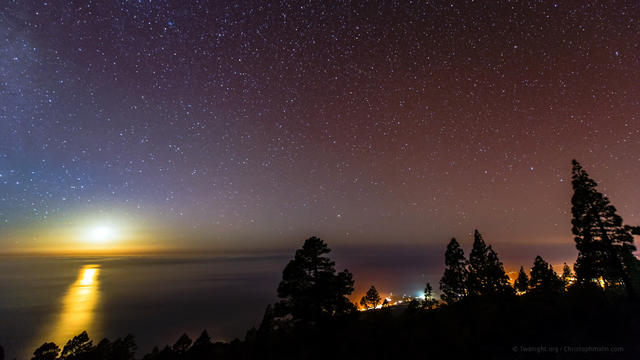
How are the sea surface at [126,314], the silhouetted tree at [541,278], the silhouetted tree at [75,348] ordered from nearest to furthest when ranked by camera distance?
the silhouetted tree at [75,348] < the silhouetted tree at [541,278] < the sea surface at [126,314]

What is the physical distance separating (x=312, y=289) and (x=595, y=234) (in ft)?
77.2

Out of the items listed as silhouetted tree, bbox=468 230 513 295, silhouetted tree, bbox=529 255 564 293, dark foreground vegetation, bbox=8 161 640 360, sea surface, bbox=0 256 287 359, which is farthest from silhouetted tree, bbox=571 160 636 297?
sea surface, bbox=0 256 287 359

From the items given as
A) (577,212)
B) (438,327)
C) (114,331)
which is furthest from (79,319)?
(577,212)

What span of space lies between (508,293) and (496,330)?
29.5ft

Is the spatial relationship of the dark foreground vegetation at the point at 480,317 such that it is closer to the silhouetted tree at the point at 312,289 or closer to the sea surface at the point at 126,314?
the silhouetted tree at the point at 312,289

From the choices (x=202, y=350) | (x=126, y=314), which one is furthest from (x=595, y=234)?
(x=126, y=314)

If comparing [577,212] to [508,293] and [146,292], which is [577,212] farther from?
[146,292]

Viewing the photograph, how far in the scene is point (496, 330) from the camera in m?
22.5

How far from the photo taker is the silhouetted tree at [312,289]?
14547mm

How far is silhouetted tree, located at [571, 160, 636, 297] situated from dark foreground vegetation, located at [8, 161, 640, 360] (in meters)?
0.06

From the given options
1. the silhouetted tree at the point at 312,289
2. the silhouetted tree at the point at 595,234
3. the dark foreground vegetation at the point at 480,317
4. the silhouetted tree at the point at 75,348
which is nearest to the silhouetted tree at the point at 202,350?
the dark foreground vegetation at the point at 480,317

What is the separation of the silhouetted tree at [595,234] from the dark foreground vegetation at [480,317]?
58 millimetres

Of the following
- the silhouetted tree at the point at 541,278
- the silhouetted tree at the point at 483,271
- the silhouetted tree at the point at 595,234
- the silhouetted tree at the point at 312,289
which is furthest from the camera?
the silhouetted tree at the point at 541,278

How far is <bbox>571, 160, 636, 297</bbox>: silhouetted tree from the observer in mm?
20844
